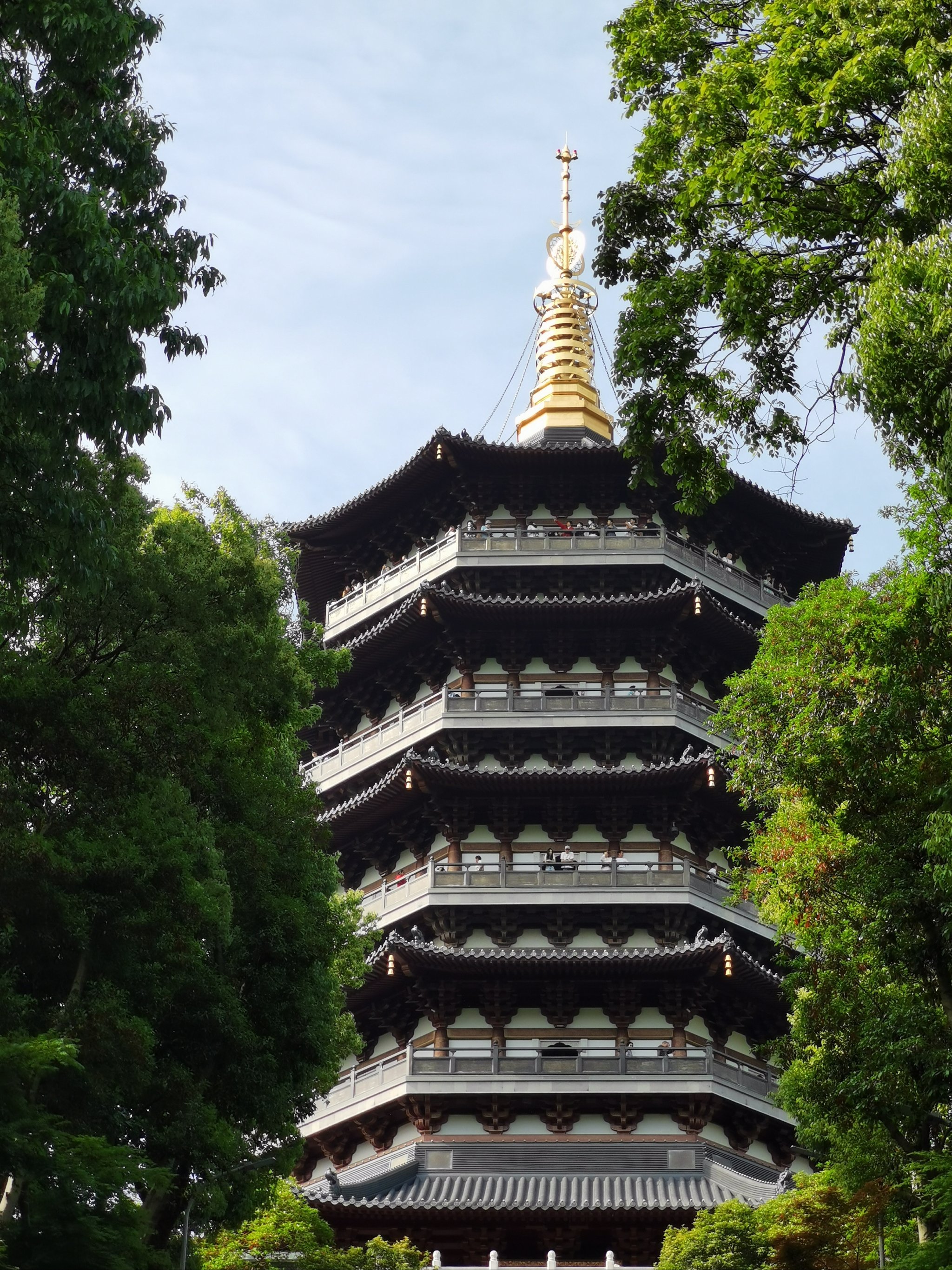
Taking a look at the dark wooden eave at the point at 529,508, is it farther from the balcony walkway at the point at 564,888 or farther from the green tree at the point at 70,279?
the green tree at the point at 70,279

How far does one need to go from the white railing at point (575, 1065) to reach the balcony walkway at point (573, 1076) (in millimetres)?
11

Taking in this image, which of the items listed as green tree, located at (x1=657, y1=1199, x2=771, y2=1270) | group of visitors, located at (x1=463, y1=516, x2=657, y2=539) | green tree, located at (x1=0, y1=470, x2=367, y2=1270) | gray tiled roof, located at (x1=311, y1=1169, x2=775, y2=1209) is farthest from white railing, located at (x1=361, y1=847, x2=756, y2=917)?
green tree, located at (x1=0, y1=470, x2=367, y2=1270)

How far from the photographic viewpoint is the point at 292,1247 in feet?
80.7

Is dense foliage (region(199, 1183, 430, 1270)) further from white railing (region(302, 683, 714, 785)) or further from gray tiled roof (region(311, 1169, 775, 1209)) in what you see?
white railing (region(302, 683, 714, 785))

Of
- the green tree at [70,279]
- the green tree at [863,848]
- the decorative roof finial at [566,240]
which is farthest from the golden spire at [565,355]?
the green tree at [70,279]

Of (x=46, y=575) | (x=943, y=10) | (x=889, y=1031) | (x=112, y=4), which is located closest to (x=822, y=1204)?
(x=889, y=1031)

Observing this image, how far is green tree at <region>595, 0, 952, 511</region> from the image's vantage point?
13883 mm

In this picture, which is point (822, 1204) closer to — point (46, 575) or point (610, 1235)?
point (610, 1235)

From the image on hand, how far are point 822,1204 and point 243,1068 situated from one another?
28.3 feet

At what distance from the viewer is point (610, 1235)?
28125mm

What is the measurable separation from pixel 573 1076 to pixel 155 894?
1389cm

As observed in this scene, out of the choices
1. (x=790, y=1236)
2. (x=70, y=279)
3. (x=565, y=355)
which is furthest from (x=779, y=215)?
(x=565, y=355)

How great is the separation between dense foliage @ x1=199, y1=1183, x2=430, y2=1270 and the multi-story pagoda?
96.4 inches

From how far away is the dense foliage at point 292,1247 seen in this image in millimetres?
24297
